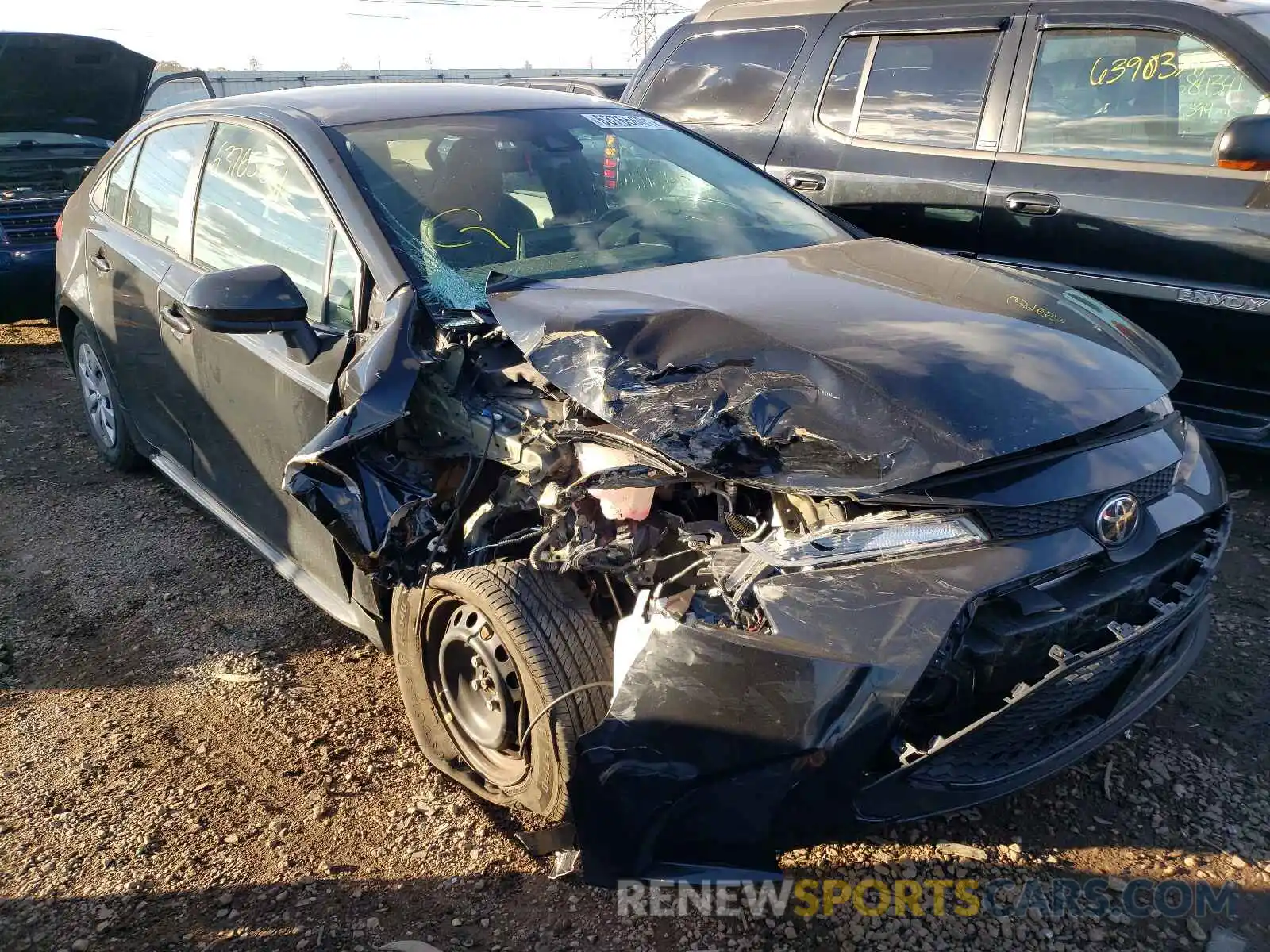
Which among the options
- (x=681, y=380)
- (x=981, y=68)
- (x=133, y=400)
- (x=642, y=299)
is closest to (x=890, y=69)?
(x=981, y=68)

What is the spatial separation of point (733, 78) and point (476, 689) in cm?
411

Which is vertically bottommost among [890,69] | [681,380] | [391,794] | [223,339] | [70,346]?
[391,794]

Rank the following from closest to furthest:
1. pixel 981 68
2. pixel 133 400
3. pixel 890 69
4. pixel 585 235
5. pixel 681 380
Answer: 1. pixel 681 380
2. pixel 585 235
3. pixel 133 400
4. pixel 981 68
5. pixel 890 69

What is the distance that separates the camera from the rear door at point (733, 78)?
5188 mm

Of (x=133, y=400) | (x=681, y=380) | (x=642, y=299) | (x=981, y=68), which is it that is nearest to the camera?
(x=681, y=380)

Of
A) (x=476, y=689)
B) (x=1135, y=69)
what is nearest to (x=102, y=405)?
(x=476, y=689)

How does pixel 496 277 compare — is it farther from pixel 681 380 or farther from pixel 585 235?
pixel 681 380

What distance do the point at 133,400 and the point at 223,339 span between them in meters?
1.14

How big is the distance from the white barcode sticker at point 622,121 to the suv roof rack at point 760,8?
6.56 ft

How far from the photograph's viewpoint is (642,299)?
251cm

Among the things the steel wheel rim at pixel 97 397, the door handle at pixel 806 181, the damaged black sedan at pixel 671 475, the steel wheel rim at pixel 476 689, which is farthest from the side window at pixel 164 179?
the door handle at pixel 806 181

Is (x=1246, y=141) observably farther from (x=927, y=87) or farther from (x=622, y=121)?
(x=622, y=121)

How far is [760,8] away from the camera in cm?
543

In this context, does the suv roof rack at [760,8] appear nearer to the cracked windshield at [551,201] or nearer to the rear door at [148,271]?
the cracked windshield at [551,201]
